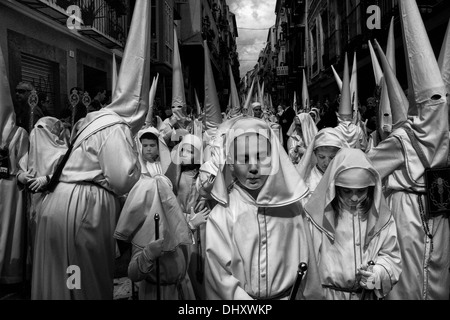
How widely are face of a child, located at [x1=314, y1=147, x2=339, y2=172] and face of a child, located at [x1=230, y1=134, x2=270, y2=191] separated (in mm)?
1901

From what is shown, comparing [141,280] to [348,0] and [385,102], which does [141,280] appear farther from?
[348,0]

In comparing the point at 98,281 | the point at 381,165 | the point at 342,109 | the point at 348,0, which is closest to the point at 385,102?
the point at 342,109

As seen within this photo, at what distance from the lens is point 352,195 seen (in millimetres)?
2967

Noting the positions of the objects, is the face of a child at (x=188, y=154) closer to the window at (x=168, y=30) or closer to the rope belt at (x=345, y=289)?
the rope belt at (x=345, y=289)

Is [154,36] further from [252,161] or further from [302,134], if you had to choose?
[252,161]

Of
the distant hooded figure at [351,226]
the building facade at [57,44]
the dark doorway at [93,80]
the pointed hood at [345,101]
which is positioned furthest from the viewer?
the dark doorway at [93,80]

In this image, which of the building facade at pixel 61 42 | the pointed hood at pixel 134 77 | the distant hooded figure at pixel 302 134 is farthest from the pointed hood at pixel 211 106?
the pointed hood at pixel 134 77

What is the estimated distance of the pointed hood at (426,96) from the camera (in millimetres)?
3703

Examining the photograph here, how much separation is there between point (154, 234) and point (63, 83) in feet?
31.0

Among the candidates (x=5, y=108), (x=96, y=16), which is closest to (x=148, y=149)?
(x=5, y=108)

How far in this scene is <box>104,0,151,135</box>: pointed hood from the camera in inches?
142

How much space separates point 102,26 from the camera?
14.8 meters

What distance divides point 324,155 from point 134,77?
2011 millimetres

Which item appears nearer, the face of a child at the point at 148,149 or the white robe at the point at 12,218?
the white robe at the point at 12,218
